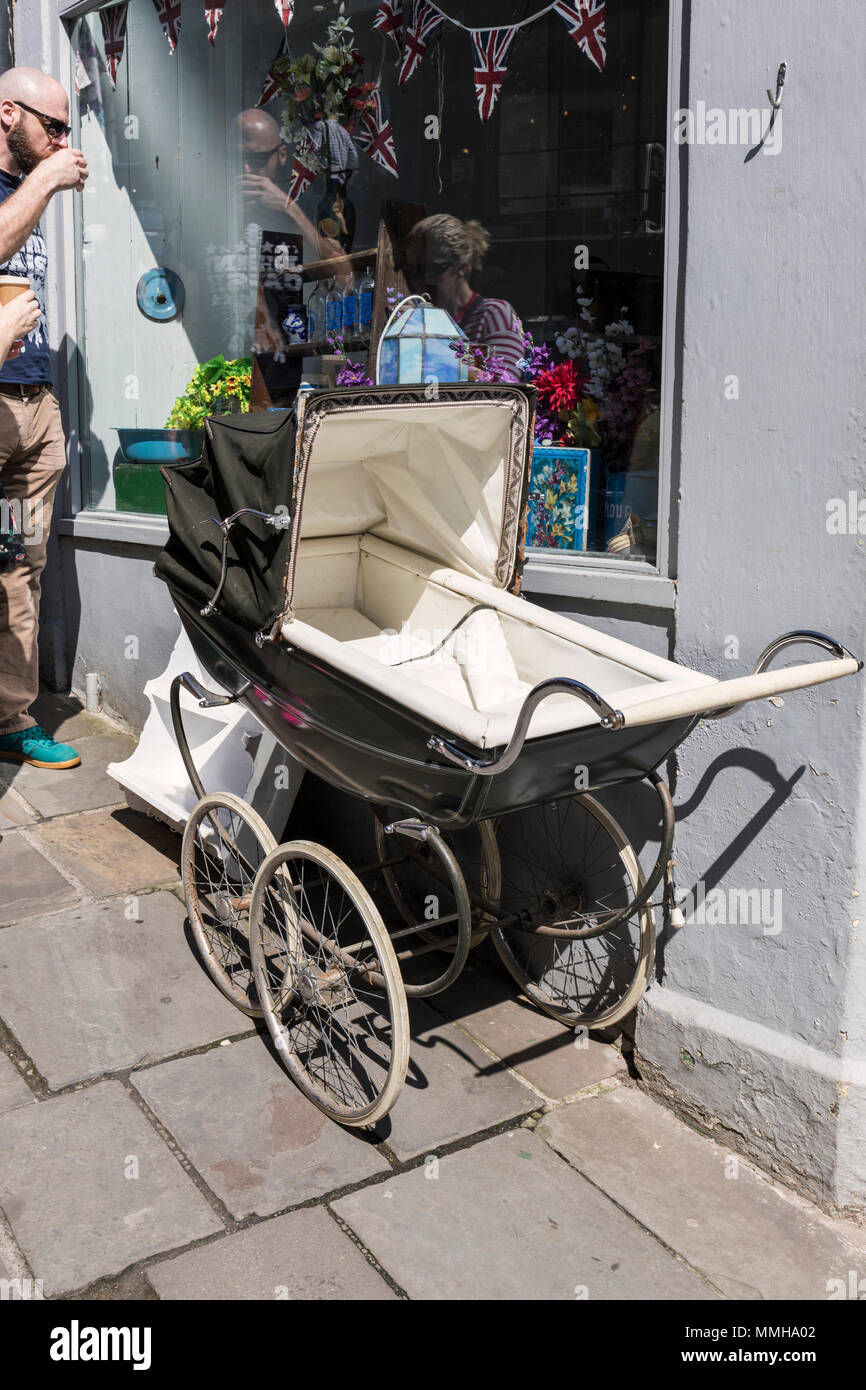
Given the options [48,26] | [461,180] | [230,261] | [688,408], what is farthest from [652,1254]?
[48,26]

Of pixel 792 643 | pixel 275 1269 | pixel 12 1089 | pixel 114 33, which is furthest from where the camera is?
pixel 114 33

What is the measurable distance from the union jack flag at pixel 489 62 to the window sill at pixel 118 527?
2.22m

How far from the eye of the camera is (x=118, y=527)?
560cm

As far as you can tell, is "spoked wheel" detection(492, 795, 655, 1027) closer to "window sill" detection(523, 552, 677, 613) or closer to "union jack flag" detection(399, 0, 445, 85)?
"window sill" detection(523, 552, 677, 613)

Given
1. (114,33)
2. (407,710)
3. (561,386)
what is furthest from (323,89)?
(407,710)

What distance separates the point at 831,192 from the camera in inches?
101

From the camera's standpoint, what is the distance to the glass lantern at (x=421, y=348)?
4004mm

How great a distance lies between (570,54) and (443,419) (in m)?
1.38

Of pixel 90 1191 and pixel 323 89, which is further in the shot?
pixel 323 89

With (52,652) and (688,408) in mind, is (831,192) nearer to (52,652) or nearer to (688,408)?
(688,408)

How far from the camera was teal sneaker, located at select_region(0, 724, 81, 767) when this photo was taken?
5309 millimetres

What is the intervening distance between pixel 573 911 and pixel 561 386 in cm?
170

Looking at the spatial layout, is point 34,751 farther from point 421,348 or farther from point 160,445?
point 421,348

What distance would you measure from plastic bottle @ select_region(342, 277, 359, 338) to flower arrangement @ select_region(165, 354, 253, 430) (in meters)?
0.79
